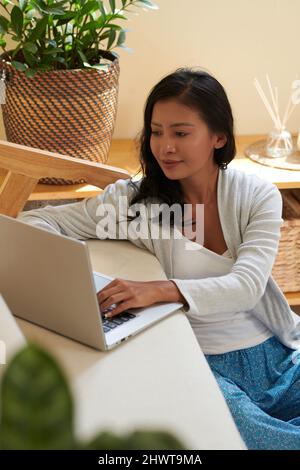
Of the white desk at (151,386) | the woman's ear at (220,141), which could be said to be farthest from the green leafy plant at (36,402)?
the woman's ear at (220,141)

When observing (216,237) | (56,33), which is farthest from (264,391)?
(56,33)

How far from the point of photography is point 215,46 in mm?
2271

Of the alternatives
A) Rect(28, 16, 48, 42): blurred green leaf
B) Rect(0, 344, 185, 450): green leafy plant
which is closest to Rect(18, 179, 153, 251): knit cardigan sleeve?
Rect(28, 16, 48, 42): blurred green leaf

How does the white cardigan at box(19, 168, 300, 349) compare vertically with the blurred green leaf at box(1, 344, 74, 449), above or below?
below

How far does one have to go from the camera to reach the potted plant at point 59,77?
1.82 m

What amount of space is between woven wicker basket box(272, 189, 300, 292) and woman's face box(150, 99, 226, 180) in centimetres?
67

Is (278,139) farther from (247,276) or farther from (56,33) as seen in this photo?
(247,276)

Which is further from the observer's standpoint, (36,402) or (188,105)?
(188,105)

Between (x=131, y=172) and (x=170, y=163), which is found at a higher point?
(x=170, y=163)

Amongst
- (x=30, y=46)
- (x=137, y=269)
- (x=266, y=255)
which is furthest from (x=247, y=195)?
(x=30, y=46)

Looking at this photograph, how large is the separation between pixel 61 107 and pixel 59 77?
0.08 m

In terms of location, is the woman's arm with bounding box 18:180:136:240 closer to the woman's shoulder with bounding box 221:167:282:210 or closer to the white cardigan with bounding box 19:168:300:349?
the white cardigan with bounding box 19:168:300:349

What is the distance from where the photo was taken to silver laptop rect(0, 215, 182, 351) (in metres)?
1.02

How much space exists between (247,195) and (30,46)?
Result: 2.22ft
